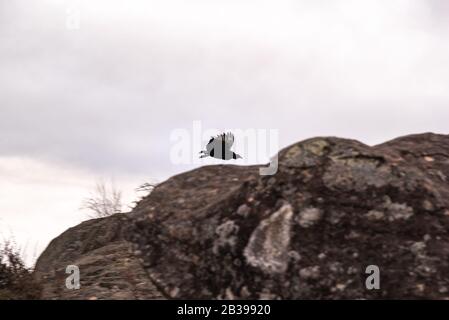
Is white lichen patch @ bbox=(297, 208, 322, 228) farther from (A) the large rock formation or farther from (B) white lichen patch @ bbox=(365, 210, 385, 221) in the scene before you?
(B) white lichen patch @ bbox=(365, 210, 385, 221)

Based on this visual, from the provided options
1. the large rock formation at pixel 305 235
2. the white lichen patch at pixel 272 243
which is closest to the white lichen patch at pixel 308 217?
the large rock formation at pixel 305 235

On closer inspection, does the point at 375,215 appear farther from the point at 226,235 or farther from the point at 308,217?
the point at 226,235

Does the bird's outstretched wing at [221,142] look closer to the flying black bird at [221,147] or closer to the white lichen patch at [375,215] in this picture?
the flying black bird at [221,147]

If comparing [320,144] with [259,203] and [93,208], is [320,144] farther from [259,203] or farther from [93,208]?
[93,208]

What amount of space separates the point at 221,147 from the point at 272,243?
11.5 feet

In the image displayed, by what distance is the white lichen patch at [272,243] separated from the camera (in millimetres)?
5934

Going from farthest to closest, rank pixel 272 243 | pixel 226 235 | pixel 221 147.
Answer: pixel 221 147
pixel 226 235
pixel 272 243

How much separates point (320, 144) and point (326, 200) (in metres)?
0.72

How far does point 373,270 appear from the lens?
225 inches

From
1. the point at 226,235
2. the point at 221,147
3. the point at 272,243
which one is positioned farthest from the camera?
the point at 221,147

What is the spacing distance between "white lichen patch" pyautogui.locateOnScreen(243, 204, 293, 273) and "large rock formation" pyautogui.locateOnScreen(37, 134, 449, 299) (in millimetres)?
10

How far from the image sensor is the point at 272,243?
6.05m

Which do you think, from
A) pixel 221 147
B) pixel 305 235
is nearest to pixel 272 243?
pixel 305 235
